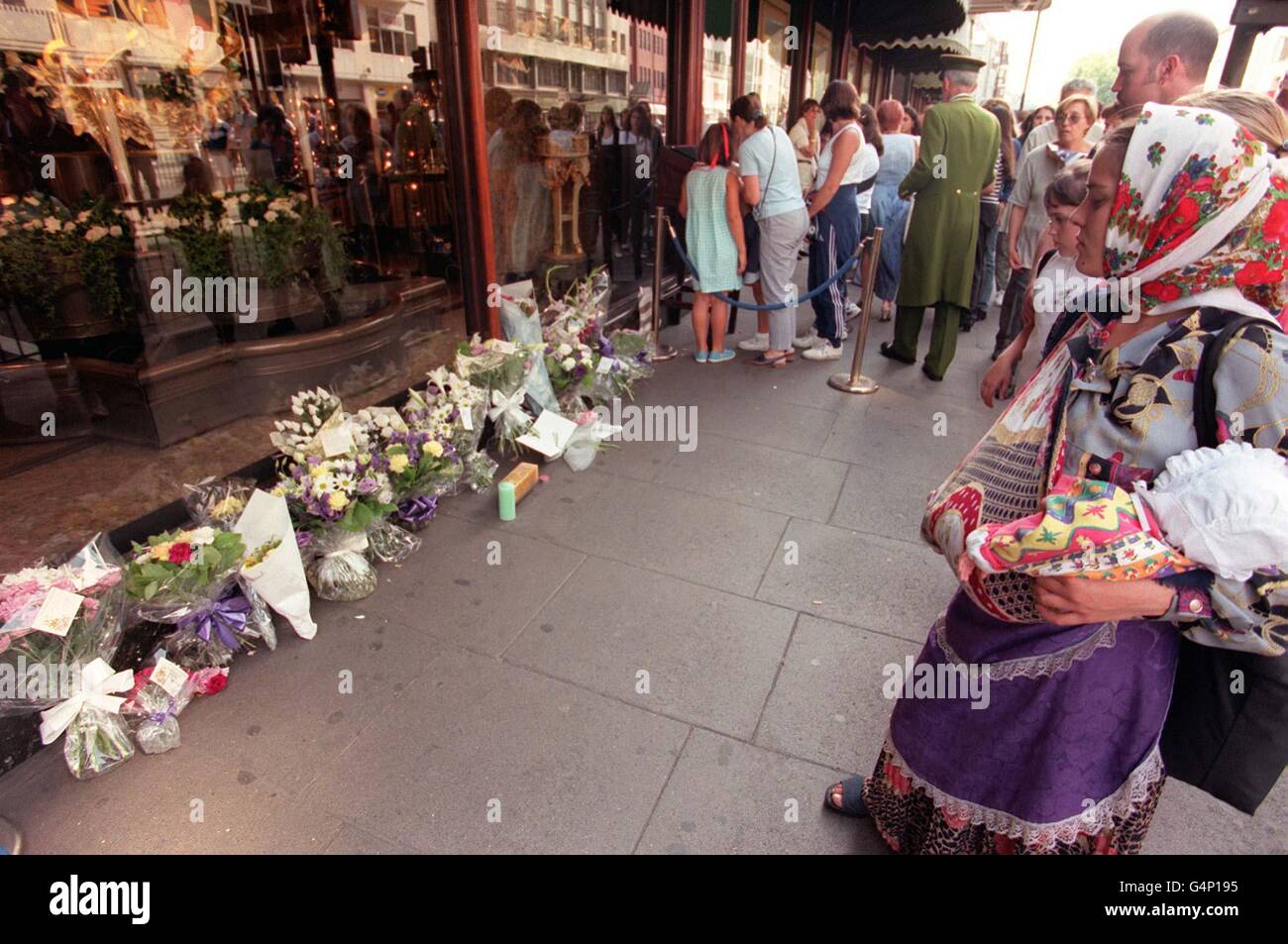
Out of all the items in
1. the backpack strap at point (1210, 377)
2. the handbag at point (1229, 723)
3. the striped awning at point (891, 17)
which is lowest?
the handbag at point (1229, 723)

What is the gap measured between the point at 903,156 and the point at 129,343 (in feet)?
21.9

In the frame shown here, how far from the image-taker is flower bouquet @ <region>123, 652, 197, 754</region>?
2.28 metres

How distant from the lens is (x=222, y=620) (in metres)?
2.57

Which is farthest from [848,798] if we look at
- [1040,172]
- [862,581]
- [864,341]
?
[1040,172]

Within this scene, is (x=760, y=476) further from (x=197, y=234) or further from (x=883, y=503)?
(x=197, y=234)

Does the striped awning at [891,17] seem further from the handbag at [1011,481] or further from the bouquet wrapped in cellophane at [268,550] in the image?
the handbag at [1011,481]

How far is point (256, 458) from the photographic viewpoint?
11.9 feet

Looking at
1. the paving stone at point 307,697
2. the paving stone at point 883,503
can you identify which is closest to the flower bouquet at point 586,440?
the paving stone at point 883,503

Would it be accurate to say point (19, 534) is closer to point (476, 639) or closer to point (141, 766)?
point (141, 766)

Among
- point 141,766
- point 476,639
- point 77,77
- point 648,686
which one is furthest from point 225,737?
point 77,77

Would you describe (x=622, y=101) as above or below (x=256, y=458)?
above

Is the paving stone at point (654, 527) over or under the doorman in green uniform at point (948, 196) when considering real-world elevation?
under

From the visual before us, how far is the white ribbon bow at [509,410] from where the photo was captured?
4027 mm

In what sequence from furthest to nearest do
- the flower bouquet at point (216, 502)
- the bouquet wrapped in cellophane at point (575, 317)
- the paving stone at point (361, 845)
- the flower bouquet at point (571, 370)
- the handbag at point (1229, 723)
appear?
1. the bouquet wrapped in cellophane at point (575, 317)
2. the flower bouquet at point (571, 370)
3. the flower bouquet at point (216, 502)
4. the paving stone at point (361, 845)
5. the handbag at point (1229, 723)
